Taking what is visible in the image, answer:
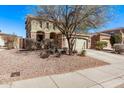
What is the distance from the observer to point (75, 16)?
32.8 feet

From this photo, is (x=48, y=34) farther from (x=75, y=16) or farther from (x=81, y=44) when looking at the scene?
(x=75, y=16)

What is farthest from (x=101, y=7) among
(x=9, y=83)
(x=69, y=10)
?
(x=9, y=83)

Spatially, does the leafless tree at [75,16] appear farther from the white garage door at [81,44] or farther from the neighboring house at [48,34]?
the white garage door at [81,44]

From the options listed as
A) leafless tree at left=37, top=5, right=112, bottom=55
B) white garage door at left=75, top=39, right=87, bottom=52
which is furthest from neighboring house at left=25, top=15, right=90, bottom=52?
leafless tree at left=37, top=5, right=112, bottom=55

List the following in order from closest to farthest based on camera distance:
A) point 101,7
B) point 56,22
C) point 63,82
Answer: point 63,82, point 101,7, point 56,22

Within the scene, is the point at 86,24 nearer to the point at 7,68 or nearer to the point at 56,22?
the point at 56,22

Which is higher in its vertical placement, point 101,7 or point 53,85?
point 101,7

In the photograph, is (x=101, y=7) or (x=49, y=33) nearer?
(x=101, y=7)

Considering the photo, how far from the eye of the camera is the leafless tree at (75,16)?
9539 mm

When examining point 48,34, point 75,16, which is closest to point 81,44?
point 48,34

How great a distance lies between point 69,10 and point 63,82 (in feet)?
21.6
